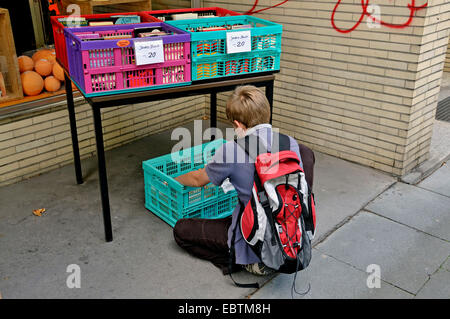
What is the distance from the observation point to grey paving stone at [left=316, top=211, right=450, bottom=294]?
3.40m

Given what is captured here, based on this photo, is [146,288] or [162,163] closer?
[146,288]

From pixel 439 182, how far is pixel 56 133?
4041mm

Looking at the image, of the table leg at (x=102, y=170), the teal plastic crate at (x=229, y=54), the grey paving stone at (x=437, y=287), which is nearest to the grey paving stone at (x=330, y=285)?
the grey paving stone at (x=437, y=287)

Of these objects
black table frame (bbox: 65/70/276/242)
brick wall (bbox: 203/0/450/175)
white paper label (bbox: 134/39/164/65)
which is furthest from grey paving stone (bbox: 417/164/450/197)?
white paper label (bbox: 134/39/164/65)

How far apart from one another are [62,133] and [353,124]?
3142mm

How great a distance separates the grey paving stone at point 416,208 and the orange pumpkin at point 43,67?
3.49m

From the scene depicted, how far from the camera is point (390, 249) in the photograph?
3.69 m

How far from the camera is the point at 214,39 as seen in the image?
142 inches

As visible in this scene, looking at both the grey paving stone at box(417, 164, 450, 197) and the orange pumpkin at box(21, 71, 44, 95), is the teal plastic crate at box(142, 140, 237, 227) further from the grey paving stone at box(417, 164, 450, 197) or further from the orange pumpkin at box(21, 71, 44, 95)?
the grey paving stone at box(417, 164, 450, 197)

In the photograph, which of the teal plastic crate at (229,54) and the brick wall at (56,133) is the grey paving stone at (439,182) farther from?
the brick wall at (56,133)

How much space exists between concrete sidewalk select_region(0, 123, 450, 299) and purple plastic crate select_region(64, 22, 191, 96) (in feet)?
4.09

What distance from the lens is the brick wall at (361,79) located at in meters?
4.47

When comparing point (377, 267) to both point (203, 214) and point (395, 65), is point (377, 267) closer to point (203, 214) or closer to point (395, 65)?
point (203, 214)

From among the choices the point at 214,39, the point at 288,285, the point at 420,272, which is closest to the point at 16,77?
the point at 214,39
